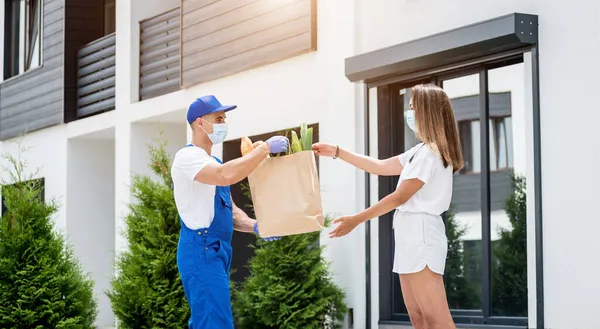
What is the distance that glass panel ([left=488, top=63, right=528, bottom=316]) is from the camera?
32.0 feet

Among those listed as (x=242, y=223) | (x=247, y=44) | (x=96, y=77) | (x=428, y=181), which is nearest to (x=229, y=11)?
(x=247, y=44)

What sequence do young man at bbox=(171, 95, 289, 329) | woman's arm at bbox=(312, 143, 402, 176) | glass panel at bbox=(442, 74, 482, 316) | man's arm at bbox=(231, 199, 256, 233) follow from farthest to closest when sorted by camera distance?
glass panel at bbox=(442, 74, 482, 316)
woman's arm at bbox=(312, 143, 402, 176)
man's arm at bbox=(231, 199, 256, 233)
young man at bbox=(171, 95, 289, 329)

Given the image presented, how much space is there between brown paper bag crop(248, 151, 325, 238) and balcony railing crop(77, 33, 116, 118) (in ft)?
35.5

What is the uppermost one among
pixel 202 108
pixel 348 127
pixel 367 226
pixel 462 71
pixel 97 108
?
pixel 97 108

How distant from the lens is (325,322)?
10961 mm

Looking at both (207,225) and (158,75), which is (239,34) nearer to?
(158,75)

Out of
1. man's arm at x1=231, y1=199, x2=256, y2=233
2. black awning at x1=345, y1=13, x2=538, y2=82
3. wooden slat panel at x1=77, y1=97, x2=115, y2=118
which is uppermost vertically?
wooden slat panel at x1=77, y1=97, x2=115, y2=118

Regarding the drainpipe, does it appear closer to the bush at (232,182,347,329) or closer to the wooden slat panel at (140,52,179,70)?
the bush at (232,182,347,329)

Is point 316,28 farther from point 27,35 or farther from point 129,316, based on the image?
point 27,35

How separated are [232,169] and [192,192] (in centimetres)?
38

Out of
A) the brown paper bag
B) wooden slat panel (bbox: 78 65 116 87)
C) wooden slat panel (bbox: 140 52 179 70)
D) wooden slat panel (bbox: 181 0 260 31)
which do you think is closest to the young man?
the brown paper bag

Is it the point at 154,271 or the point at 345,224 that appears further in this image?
the point at 154,271

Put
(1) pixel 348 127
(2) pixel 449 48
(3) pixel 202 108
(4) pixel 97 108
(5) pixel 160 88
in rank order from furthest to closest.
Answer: (4) pixel 97 108 < (5) pixel 160 88 < (1) pixel 348 127 < (2) pixel 449 48 < (3) pixel 202 108

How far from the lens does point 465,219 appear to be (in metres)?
10.8
